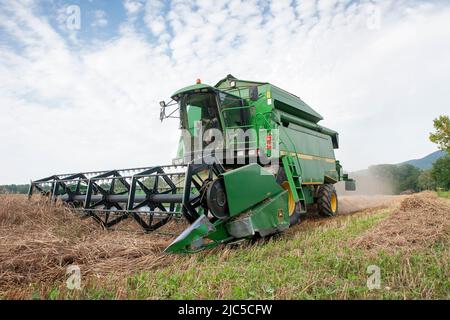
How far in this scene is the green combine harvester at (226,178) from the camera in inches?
143

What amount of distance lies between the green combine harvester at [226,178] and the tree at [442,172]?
23222 millimetres

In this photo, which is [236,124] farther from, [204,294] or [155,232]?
[204,294]

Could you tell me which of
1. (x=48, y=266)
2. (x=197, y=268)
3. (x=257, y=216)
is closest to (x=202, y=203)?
(x=257, y=216)

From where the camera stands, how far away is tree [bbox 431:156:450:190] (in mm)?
26219

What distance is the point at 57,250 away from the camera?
2.92 metres

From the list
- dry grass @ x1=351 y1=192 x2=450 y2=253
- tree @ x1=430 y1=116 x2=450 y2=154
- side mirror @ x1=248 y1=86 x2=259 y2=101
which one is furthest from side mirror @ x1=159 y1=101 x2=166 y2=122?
tree @ x1=430 y1=116 x2=450 y2=154

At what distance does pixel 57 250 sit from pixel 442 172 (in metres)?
30.7

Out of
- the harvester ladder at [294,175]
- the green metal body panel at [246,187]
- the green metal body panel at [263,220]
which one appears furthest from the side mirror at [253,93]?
the green metal body panel at [263,220]

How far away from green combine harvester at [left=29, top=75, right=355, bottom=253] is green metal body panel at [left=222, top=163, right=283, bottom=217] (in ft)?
0.04

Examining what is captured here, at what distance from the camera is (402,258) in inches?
104

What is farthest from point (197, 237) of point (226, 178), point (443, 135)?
point (443, 135)

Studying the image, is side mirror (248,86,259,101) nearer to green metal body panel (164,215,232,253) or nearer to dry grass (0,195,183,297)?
green metal body panel (164,215,232,253)

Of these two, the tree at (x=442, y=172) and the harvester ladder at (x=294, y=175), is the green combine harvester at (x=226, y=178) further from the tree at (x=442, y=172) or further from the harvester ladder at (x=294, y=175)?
the tree at (x=442, y=172)

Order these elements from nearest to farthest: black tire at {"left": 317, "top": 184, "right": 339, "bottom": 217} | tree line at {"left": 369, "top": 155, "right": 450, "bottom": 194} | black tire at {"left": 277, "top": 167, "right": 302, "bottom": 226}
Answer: black tire at {"left": 277, "top": 167, "right": 302, "bottom": 226}
black tire at {"left": 317, "top": 184, "right": 339, "bottom": 217}
tree line at {"left": 369, "top": 155, "right": 450, "bottom": 194}
